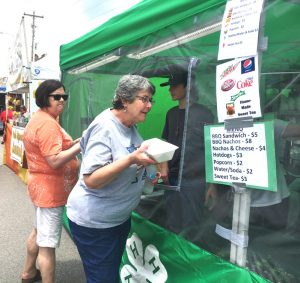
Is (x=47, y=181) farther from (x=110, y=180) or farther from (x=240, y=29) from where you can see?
(x=240, y=29)

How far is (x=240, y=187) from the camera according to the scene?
175 cm

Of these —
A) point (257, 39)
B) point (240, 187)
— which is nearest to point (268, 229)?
point (240, 187)

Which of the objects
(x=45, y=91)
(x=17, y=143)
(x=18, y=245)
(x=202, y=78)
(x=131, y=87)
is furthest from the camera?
(x=17, y=143)

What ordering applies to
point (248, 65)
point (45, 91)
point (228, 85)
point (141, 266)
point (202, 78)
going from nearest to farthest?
point (248, 65) → point (228, 85) → point (202, 78) → point (141, 266) → point (45, 91)

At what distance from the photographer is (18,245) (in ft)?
14.0

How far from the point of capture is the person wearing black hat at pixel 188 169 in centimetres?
207

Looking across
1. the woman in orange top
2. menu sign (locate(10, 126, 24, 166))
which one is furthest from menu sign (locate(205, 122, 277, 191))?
menu sign (locate(10, 126, 24, 166))

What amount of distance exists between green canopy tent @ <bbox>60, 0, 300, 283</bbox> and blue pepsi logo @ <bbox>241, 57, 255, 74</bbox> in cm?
10

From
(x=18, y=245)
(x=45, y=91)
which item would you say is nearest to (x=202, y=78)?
(x=45, y=91)

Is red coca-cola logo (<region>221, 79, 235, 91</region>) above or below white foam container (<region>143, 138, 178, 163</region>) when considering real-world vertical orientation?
above

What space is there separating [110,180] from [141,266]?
1020 millimetres

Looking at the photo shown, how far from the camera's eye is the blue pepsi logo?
162 cm

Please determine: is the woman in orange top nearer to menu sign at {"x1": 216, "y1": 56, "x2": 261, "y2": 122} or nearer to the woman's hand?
the woman's hand

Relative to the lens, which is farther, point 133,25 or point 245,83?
point 133,25
